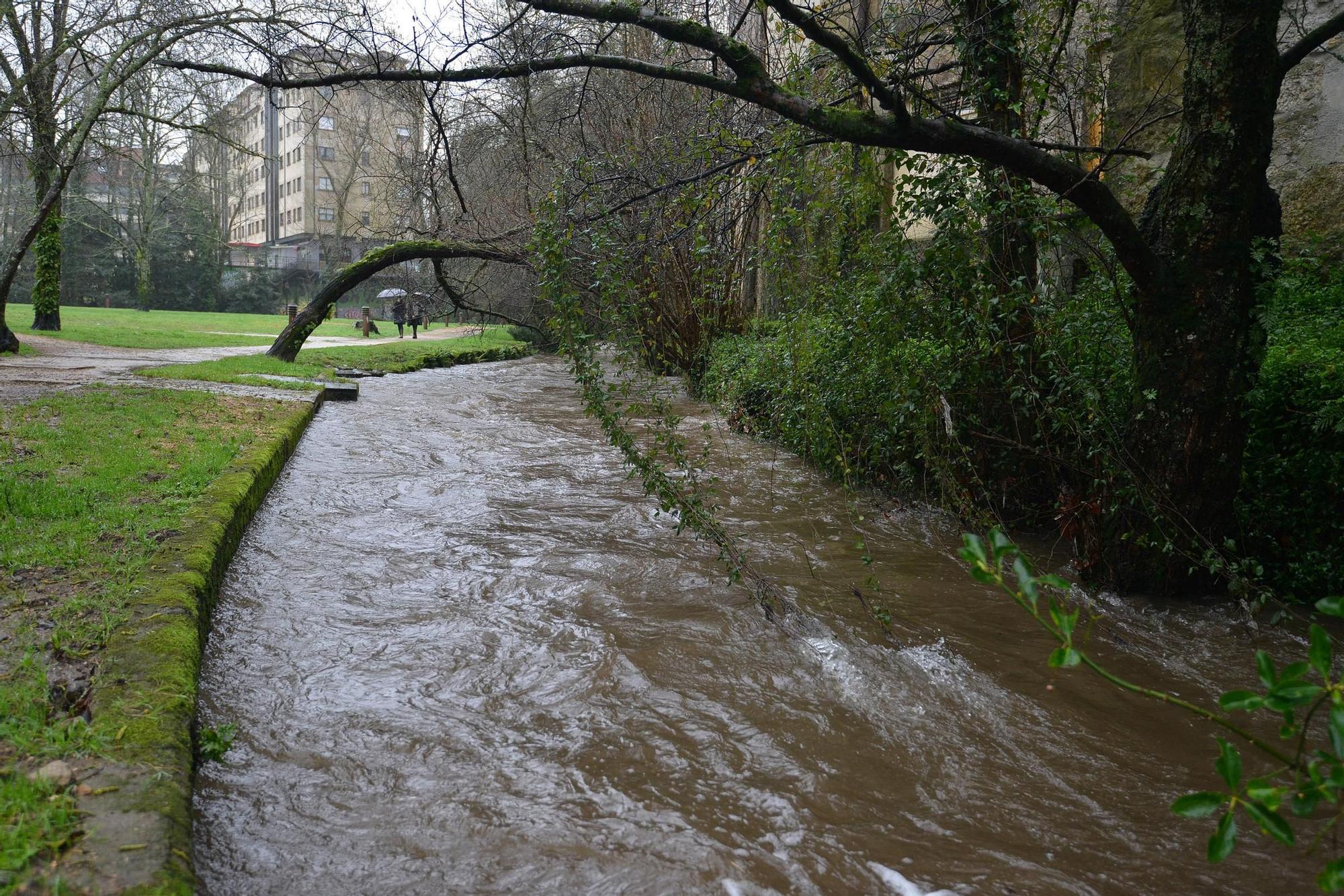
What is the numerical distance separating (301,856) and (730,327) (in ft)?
45.0

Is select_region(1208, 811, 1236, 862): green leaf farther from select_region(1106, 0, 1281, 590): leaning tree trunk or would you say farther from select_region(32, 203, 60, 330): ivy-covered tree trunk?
select_region(32, 203, 60, 330): ivy-covered tree trunk

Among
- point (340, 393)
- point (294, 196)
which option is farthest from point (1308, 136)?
point (294, 196)

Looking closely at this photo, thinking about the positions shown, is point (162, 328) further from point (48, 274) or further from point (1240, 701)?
point (1240, 701)

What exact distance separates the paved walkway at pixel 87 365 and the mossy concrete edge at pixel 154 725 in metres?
6.06

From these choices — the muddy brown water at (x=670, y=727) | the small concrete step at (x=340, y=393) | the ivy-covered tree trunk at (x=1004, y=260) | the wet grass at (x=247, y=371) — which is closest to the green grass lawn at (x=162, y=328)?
the wet grass at (x=247, y=371)

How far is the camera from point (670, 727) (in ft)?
11.8

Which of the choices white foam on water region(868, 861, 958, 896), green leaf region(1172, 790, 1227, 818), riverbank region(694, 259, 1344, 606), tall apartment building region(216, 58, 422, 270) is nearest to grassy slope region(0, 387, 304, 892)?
white foam on water region(868, 861, 958, 896)

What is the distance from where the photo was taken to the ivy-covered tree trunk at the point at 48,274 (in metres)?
17.1

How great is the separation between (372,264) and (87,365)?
4407mm

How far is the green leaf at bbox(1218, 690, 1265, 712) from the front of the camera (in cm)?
156

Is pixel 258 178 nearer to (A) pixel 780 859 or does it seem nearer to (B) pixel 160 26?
(B) pixel 160 26

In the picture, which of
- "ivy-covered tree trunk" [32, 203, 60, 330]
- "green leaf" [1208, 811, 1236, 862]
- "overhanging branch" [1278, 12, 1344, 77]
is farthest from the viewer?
"ivy-covered tree trunk" [32, 203, 60, 330]

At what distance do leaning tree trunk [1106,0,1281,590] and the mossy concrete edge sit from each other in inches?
175

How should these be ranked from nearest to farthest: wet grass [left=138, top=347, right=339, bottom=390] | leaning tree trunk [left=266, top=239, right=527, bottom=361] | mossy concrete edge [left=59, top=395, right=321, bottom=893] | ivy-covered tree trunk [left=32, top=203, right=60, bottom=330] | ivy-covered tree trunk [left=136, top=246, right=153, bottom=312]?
mossy concrete edge [left=59, top=395, right=321, bottom=893], wet grass [left=138, top=347, right=339, bottom=390], leaning tree trunk [left=266, top=239, right=527, bottom=361], ivy-covered tree trunk [left=32, top=203, right=60, bottom=330], ivy-covered tree trunk [left=136, top=246, right=153, bottom=312]
